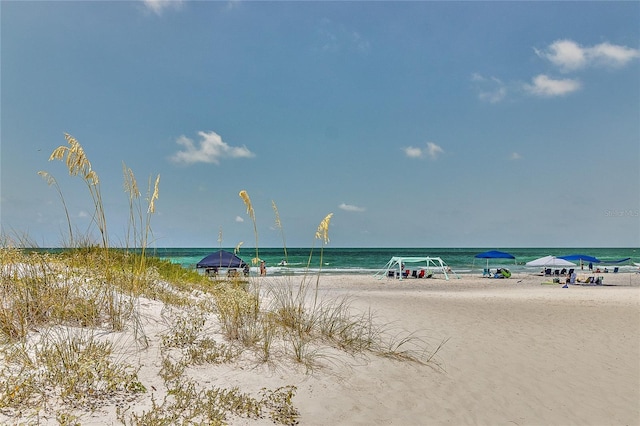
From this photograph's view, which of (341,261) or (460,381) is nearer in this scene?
(460,381)

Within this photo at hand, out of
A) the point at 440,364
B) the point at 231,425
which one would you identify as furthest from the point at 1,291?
the point at 440,364

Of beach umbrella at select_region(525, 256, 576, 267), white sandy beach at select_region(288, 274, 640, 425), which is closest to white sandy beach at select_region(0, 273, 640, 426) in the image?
white sandy beach at select_region(288, 274, 640, 425)

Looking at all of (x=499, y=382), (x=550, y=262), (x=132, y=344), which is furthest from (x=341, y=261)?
(x=132, y=344)

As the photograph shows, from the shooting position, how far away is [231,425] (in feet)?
12.1

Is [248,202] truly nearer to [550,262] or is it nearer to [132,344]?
[132,344]

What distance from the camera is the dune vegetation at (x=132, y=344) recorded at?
11.9 ft

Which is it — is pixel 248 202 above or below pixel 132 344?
above

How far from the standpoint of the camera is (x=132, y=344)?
478 cm

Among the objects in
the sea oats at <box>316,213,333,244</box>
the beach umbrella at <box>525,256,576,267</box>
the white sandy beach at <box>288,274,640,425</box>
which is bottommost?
the white sandy beach at <box>288,274,640,425</box>

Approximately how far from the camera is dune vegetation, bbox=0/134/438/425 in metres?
3.64

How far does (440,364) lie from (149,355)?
4152 mm

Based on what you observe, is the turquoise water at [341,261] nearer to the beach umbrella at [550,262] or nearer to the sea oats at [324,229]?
the sea oats at [324,229]

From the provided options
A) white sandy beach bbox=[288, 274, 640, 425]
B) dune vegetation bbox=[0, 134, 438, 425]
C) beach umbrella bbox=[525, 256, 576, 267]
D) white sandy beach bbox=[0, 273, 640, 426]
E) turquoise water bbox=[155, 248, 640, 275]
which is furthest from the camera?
beach umbrella bbox=[525, 256, 576, 267]

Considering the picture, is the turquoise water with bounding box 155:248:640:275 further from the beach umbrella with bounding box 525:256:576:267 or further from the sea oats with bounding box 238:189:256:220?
the beach umbrella with bounding box 525:256:576:267
